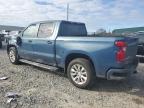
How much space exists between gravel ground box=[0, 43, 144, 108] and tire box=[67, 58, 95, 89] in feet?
0.59

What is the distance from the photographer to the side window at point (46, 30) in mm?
7767

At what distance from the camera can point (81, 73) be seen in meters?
6.66

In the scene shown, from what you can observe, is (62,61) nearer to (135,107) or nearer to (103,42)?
(103,42)

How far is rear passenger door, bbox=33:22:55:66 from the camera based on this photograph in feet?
24.9

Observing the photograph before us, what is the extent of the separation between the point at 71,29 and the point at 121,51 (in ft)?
8.47

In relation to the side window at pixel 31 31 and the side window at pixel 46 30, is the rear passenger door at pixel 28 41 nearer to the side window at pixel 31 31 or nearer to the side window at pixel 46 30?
the side window at pixel 31 31

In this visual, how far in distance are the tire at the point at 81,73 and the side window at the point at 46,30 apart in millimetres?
1479

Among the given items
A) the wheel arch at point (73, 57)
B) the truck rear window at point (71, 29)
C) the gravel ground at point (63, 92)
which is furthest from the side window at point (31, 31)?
the wheel arch at point (73, 57)

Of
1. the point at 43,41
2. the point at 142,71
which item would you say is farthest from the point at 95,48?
the point at 142,71

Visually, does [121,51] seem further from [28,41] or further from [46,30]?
[28,41]

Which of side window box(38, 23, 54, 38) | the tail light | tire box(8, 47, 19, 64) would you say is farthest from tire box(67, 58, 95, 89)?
tire box(8, 47, 19, 64)

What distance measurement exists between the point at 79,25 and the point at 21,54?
8.40 feet

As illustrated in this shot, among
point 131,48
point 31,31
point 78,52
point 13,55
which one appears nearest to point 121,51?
point 131,48

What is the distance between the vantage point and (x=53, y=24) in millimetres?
7758
